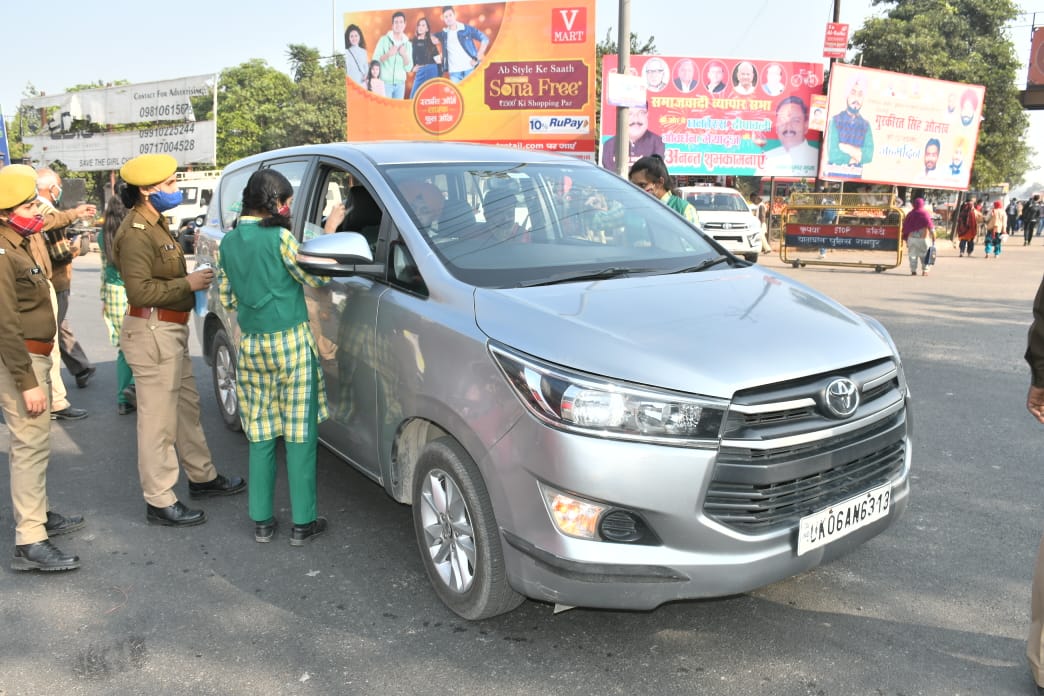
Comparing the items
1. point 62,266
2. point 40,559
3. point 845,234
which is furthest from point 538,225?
point 845,234

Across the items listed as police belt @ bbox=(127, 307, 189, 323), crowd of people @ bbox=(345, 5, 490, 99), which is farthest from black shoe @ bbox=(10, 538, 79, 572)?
crowd of people @ bbox=(345, 5, 490, 99)

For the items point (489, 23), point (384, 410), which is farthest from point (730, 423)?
point (489, 23)

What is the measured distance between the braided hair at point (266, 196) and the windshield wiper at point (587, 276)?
1269 mm

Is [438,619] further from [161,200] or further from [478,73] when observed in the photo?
[478,73]

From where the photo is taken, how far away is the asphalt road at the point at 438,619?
2.87 metres

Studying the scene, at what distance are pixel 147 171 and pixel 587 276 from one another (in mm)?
2242

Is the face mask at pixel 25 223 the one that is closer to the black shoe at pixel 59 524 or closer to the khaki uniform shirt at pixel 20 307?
the khaki uniform shirt at pixel 20 307

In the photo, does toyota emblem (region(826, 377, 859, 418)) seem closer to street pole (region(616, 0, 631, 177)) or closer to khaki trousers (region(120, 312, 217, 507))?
khaki trousers (region(120, 312, 217, 507))

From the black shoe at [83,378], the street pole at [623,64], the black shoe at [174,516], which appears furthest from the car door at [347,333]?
the street pole at [623,64]

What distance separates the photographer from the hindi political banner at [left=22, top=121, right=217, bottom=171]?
22188 mm

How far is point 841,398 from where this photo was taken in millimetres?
2742

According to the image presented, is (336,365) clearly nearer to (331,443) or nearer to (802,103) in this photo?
(331,443)

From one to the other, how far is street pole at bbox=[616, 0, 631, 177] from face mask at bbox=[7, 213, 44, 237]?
9451 mm

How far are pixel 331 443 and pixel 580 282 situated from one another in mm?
1700
